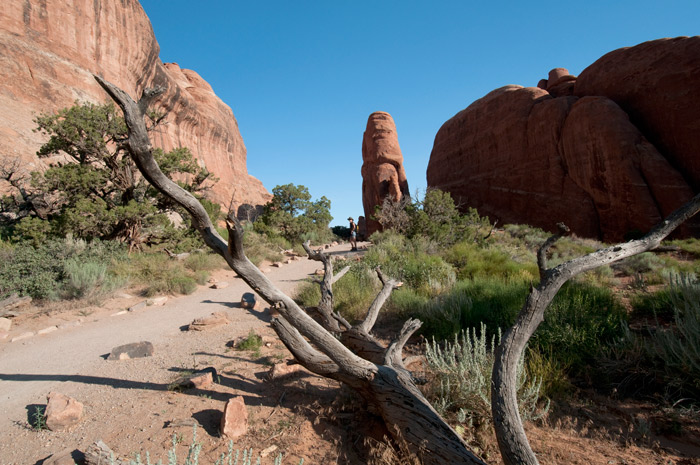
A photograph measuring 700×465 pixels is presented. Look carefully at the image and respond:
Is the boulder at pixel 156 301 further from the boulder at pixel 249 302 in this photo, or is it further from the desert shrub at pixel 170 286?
the boulder at pixel 249 302

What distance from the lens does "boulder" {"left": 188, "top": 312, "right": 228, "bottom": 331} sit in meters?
5.34

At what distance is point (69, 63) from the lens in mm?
19062

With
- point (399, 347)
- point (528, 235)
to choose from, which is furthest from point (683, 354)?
point (528, 235)

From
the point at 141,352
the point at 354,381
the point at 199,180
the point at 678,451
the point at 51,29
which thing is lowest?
the point at 678,451

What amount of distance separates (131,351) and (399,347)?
12.1ft

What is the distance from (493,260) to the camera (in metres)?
8.80

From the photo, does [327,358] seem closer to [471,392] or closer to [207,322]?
[471,392]

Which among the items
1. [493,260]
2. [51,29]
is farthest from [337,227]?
[493,260]

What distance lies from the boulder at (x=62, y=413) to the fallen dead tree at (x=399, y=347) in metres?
1.93

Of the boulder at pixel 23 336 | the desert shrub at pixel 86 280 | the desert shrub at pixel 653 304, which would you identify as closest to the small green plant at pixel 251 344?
the boulder at pixel 23 336

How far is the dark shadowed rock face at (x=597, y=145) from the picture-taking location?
17891mm

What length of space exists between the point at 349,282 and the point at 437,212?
9.89m

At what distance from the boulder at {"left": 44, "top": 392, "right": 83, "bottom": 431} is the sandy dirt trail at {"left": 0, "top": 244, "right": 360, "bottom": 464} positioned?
0.22 feet

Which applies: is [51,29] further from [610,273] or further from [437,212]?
[610,273]
